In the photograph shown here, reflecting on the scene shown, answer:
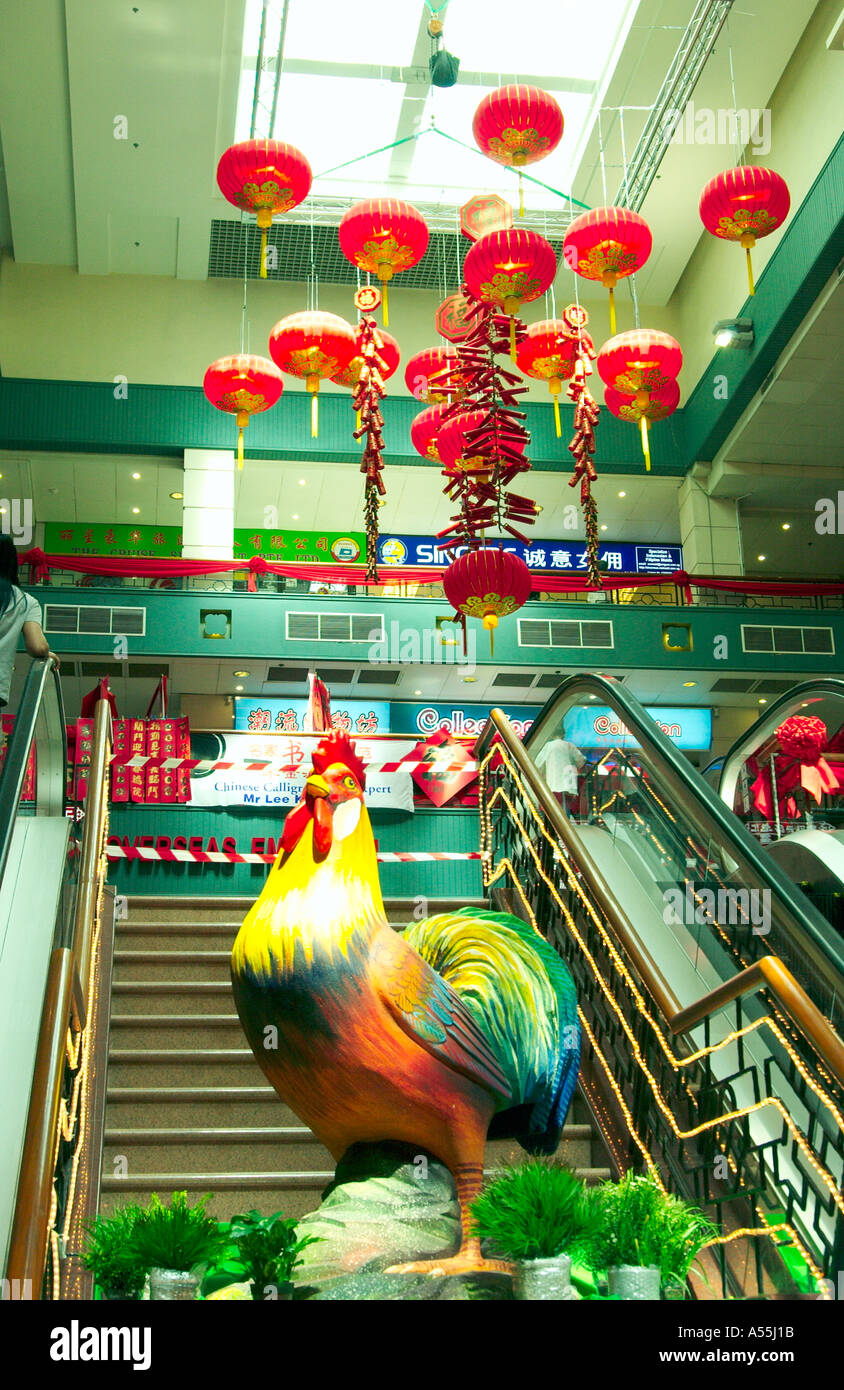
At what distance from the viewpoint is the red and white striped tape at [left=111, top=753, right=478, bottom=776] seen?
31.5ft

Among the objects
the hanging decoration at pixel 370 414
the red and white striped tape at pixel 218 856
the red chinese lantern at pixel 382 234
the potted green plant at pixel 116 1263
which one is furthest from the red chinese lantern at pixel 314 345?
the potted green plant at pixel 116 1263

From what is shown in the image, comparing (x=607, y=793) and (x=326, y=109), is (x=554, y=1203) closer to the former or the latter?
(x=607, y=793)

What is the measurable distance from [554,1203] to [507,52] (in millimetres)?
13886

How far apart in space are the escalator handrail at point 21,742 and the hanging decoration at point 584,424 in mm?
4804

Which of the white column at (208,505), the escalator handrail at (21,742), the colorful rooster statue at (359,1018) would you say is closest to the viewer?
the colorful rooster statue at (359,1018)

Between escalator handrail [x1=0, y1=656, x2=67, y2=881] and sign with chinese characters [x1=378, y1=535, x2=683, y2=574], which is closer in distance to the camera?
escalator handrail [x1=0, y1=656, x2=67, y2=881]

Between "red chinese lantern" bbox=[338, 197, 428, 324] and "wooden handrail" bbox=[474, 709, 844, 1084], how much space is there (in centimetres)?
487

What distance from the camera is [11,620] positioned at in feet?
13.6

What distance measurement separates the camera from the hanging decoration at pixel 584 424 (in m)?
8.54

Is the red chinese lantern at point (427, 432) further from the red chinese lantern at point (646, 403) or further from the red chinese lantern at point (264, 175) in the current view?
the red chinese lantern at point (264, 175)

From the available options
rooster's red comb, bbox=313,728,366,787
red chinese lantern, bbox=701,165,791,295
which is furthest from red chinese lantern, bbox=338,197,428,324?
rooster's red comb, bbox=313,728,366,787

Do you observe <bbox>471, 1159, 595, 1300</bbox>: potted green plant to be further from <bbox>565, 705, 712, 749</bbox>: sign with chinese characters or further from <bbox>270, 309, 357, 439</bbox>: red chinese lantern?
<bbox>565, 705, 712, 749</bbox>: sign with chinese characters

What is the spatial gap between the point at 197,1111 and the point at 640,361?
7.35 meters

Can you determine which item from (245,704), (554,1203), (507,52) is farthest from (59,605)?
(554,1203)
